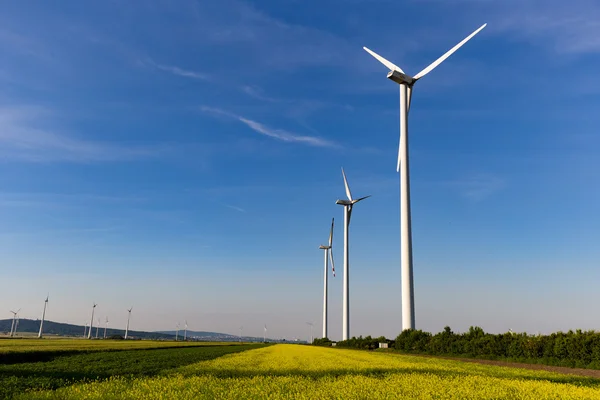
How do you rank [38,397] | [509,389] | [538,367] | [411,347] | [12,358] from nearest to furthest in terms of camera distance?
[38,397], [509,389], [538,367], [12,358], [411,347]

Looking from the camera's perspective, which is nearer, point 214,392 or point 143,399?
point 143,399

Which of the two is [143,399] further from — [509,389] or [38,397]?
[509,389]

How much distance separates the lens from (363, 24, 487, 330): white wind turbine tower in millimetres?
75125

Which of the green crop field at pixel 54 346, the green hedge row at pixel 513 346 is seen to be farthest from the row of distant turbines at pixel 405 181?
the green crop field at pixel 54 346

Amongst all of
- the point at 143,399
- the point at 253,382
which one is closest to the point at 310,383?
the point at 253,382

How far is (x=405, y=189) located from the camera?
7850 cm

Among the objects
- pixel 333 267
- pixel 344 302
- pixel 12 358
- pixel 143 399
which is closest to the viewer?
pixel 143 399

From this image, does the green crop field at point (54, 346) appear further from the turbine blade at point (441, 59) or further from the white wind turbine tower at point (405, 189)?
the turbine blade at point (441, 59)

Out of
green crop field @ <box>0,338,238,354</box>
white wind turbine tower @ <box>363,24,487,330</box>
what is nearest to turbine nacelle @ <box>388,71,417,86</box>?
white wind turbine tower @ <box>363,24,487,330</box>

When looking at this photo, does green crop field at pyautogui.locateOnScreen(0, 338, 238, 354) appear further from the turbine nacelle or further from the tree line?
the turbine nacelle

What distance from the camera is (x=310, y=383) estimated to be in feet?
82.8

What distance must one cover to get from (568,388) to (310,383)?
13.3m

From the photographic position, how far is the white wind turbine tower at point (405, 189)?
7512 centimetres

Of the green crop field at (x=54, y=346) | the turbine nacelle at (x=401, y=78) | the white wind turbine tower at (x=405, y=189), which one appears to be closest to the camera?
the green crop field at (x=54, y=346)
